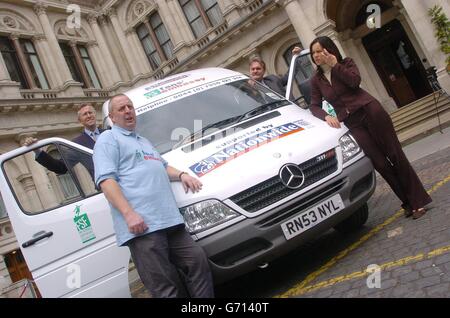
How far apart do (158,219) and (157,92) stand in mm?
2184

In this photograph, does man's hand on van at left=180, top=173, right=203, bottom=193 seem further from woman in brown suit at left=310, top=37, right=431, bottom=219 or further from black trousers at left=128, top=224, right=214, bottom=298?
woman in brown suit at left=310, top=37, right=431, bottom=219

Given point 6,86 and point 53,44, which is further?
point 53,44

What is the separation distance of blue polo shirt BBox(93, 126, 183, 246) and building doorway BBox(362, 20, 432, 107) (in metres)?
17.2

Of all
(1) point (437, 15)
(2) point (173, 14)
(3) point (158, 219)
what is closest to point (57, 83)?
(2) point (173, 14)

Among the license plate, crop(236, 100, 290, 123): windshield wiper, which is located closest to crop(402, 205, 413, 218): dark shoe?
the license plate

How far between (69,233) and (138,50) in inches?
885

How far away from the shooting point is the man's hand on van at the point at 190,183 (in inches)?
124

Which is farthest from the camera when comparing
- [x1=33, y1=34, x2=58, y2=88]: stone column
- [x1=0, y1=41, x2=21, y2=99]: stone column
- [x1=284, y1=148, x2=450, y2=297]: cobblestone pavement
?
[x1=33, y1=34, x2=58, y2=88]: stone column

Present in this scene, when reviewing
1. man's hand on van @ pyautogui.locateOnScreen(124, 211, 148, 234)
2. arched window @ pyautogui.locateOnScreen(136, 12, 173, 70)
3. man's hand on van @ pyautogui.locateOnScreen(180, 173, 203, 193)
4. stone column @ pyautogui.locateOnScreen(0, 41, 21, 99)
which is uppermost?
arched window @ pyautogui.locateOnScreen(136, 12, 173, 70)

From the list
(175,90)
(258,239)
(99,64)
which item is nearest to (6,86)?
(99,64)

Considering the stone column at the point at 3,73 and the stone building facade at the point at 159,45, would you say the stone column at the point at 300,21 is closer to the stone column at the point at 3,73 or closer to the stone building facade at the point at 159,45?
the stone building facade at the point at 159,45

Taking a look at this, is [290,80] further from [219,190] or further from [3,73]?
[3,73]

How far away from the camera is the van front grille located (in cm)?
314

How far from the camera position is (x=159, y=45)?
2398 centimetres
